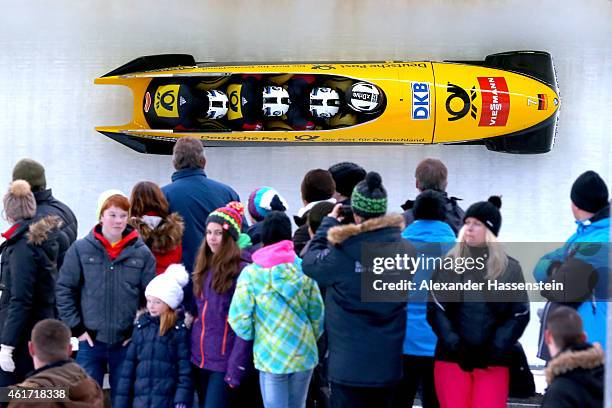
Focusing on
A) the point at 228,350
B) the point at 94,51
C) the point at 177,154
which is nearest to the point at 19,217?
the point at 177,154

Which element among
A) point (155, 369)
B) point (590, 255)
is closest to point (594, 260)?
point (590, 255)

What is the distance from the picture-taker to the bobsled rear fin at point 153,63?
723 cm

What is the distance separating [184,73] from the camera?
7109 millimetres

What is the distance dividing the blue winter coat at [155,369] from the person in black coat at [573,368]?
1737mm

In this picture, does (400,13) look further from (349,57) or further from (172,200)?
(172,200)

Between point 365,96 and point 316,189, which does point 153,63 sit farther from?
point 316,189

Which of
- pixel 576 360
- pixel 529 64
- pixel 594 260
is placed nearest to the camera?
pixel 576 360

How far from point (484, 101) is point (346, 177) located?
241 cm

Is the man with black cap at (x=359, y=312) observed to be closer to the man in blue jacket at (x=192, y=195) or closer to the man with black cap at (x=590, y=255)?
the man with black cap at (x=590, y=255)

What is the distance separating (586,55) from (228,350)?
15.3 feet

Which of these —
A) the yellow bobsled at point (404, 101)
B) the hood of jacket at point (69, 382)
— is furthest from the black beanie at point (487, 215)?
the yellow bobsled at point (404, 101)

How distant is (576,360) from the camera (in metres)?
3.27

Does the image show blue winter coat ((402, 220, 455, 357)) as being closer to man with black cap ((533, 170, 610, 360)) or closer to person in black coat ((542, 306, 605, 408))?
man with black cap ((533, 170, 610, 360))

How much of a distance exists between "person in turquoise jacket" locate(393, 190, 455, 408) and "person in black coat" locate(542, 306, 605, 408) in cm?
105
